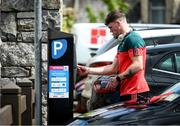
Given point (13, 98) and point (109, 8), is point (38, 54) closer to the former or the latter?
point (13, 98)

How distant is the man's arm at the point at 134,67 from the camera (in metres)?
8.65

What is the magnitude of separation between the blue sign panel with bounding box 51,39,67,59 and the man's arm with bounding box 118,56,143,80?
0.91 meters

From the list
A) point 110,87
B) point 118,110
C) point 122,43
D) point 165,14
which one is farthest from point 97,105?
point 165,14

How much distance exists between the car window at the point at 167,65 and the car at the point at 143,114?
8.13ft

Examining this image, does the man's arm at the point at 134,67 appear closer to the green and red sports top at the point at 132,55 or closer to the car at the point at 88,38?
the green and red sports top at the point at 132,55

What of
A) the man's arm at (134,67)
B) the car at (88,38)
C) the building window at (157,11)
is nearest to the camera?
the man's arm at (134,67)

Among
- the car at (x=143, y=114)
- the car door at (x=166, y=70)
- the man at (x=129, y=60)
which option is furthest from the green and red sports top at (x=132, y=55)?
the car door at (x=166, y=70)

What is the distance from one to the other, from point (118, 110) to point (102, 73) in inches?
76.1

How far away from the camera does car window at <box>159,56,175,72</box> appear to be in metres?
10.3

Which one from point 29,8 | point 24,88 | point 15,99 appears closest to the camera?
point 15,99

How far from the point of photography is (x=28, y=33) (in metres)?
10.7

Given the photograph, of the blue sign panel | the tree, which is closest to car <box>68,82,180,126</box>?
the blue sign panel

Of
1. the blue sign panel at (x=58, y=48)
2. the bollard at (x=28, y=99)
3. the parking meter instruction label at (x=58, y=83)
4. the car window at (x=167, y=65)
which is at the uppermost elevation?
the blue sign panel at (x=58, y=48)

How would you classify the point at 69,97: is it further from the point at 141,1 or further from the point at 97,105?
the point at 141,1
